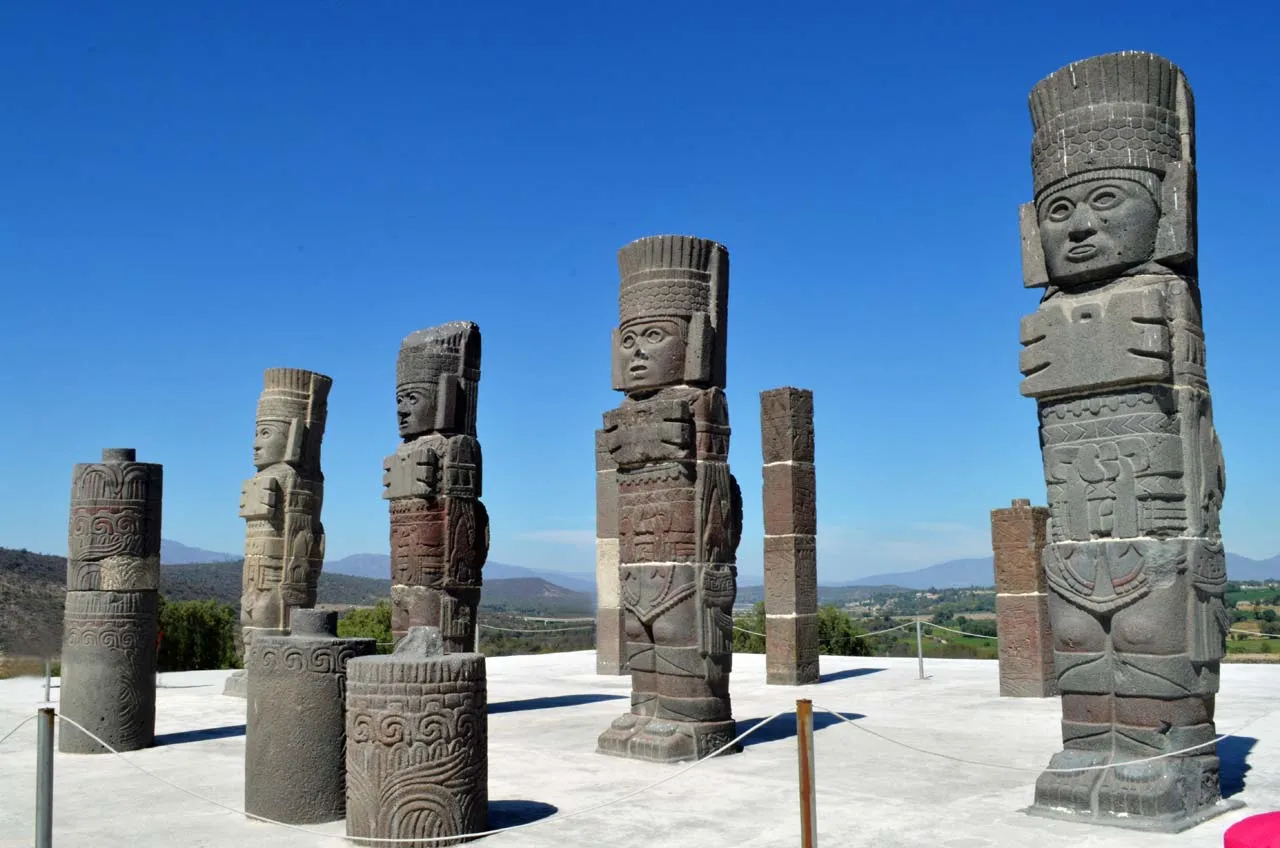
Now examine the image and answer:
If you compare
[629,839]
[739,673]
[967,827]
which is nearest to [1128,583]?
[967,827]

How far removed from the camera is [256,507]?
14148 millimetres

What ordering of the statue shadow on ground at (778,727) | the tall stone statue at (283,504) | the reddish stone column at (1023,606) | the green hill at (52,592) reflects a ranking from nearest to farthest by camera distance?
the statue shadow on ground at (778,727) < the green hill at (52,592) < the reddish stone column at (1023,606) < the tall stone statue at (283,504)

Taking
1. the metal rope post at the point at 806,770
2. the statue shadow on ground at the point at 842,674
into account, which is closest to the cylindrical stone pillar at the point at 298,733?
the metal rope post at the point at 806,770

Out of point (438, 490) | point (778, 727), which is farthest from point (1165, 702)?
point (438, 490)

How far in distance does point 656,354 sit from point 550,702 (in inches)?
234

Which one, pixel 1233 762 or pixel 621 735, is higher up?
pixel 621 735

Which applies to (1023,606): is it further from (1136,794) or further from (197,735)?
(197,735)

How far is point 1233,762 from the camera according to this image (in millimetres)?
8297

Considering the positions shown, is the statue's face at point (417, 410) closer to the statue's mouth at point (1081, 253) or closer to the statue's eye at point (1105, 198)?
the statue's mouth at point (1081, 253)

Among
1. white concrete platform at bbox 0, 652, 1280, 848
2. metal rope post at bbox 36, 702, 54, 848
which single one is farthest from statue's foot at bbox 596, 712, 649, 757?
metal rope post at bbox 36, 702, 54, 848

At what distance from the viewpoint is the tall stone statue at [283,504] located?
14000 millimetres

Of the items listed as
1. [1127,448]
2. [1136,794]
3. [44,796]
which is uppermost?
[1127,448]

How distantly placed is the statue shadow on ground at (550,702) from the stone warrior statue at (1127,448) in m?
7.45

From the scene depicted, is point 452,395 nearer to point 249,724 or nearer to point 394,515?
point 394,515
